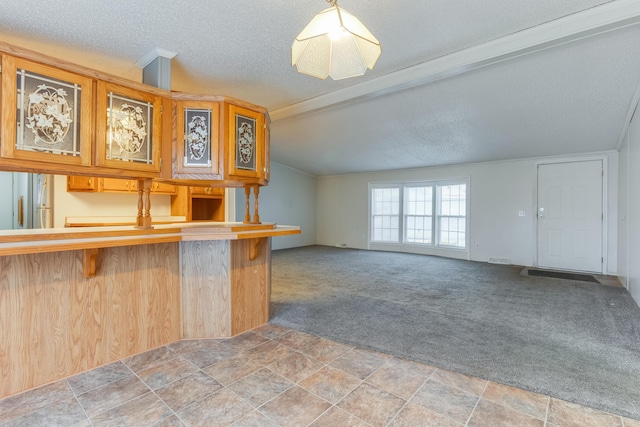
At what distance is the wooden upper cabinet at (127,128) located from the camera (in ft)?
7.06

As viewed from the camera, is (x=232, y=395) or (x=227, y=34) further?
(x=227, y=34)

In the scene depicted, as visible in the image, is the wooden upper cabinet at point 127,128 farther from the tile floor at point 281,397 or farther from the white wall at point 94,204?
the white wall at point 94,204

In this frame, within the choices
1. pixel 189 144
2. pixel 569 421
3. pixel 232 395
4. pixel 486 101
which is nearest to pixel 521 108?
pixel 486 101

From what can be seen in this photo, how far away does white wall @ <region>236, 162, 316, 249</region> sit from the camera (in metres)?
8.01

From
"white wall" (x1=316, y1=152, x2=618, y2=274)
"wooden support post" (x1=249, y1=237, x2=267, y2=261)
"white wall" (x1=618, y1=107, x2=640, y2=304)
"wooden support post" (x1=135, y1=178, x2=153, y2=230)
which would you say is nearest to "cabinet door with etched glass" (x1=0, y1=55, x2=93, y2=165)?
"wooden support post" (x1=135, y1=178, x2=153, y2=230)

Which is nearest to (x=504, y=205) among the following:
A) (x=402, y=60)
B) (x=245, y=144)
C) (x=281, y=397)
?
(x=402, y=60)

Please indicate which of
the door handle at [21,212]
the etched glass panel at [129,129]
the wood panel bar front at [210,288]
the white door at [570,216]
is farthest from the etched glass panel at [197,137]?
the white door at [570,216]

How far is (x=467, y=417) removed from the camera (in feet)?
5.52

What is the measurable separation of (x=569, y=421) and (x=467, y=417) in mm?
535

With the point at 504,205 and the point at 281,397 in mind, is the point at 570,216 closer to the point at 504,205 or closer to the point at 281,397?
the point at 504,205

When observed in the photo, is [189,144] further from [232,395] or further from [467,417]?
[467,417]

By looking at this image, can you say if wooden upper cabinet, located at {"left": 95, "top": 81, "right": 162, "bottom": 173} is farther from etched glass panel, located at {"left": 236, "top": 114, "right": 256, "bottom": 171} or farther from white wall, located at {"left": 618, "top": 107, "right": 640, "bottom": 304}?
white wall, located at {"left": 618, "top": 107, "right": 640, "bottom": 304}

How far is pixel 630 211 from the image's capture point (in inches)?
158

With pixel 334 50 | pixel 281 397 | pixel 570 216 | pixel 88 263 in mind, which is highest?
pixel 334 50
